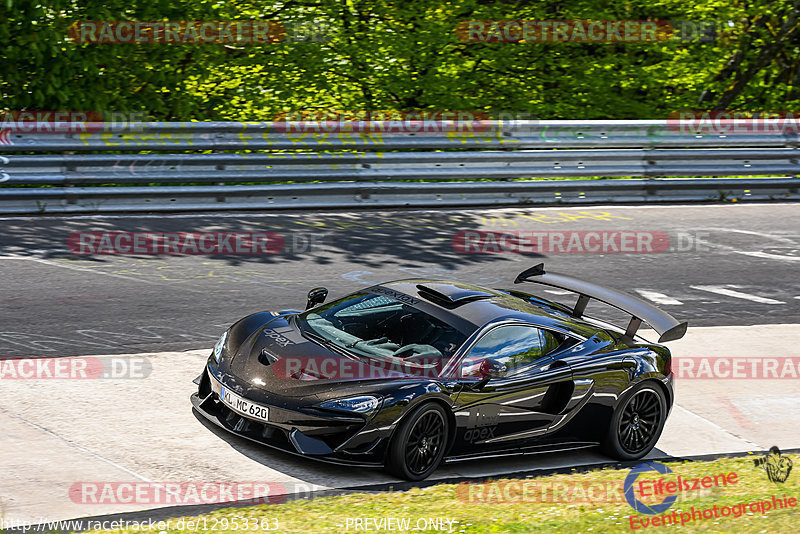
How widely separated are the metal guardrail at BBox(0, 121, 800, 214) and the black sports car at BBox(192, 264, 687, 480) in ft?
20.3

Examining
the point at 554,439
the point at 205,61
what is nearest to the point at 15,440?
the point at 554,439

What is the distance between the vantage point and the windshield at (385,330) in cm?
715

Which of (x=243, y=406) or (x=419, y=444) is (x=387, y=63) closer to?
(x=243, y=406)

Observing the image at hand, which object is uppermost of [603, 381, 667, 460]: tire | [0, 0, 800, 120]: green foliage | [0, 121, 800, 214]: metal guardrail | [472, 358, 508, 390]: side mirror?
[0, 0, 800, 120]: green foliage

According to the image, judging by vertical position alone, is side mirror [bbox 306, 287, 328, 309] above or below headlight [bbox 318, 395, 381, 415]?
above

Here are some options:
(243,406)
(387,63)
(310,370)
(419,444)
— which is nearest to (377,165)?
(387,63)

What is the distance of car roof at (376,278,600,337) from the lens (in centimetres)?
744

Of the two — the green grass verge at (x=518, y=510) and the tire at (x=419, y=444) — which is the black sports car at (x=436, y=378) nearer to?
the tire at (x=419, y=444)

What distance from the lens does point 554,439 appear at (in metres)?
7.59

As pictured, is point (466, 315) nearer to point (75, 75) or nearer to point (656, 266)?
point (656, 266)

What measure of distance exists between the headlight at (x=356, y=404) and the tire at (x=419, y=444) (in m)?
0.23

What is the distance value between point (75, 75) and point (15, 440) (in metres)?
9.17

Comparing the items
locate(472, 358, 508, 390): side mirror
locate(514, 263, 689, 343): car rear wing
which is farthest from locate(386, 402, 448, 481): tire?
locate(514, 263, 689, 343): car rear wing

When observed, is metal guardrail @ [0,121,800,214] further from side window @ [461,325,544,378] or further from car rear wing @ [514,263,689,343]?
side window @ [461,325,544,378]
